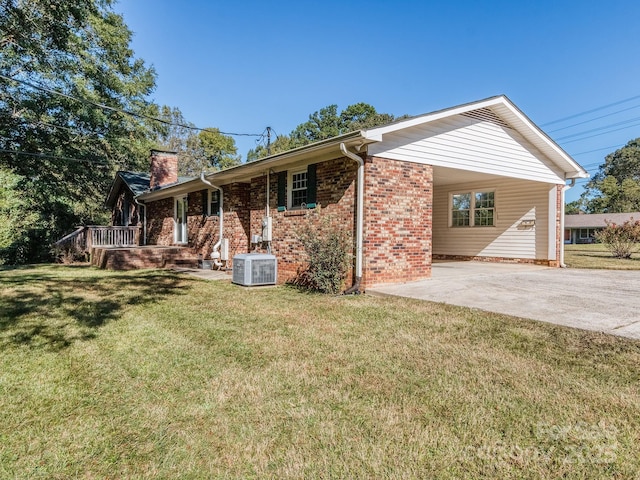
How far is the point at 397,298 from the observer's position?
21.2 feet

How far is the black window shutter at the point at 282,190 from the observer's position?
9289mm

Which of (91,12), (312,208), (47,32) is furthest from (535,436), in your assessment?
(91,12)

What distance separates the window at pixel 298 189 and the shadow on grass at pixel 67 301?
3.34 metres

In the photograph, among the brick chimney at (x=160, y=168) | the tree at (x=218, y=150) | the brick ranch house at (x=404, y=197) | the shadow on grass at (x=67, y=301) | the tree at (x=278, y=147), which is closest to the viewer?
the shadow on grass at (x=67, y=301)

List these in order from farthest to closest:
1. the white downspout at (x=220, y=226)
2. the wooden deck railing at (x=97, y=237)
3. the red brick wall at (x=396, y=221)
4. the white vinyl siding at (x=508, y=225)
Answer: the wooden deck railing at (x=97, y=237)
the white downspout at (x=220, y=226)
the white vinyl siding at (x=508, y=225)
the red brick wall at (x=396, y=221)

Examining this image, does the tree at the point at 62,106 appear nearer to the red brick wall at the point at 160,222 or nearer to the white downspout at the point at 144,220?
the white downspout at the point at 144,220

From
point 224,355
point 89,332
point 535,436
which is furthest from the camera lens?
point 89,332

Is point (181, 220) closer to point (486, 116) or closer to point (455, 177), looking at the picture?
point (455, 177)

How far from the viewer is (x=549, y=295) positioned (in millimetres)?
6293

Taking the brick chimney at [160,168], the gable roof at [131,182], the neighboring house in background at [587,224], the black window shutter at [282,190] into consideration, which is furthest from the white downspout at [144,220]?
the neighboring house in background at [587,224]

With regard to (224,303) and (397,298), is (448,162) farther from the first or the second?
(224,303)

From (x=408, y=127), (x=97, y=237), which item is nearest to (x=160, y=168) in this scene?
(x=97, y=237)

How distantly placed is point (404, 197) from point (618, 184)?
67.3m

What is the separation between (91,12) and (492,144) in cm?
1703
